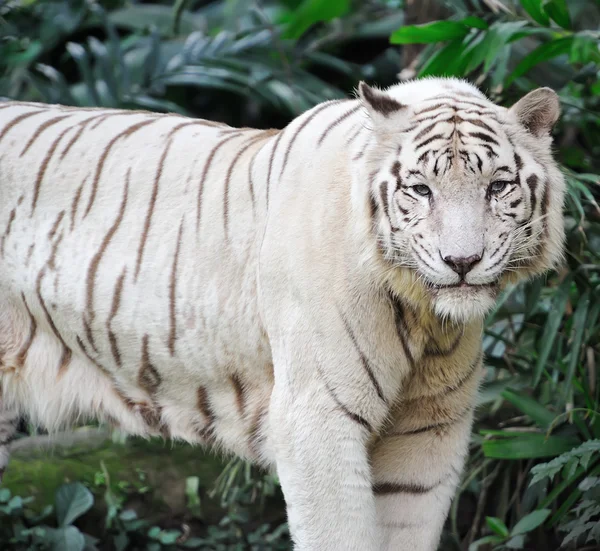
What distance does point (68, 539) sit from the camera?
3.13 m

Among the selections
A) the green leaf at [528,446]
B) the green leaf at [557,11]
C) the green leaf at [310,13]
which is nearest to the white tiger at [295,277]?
the green leaf at [528,446]

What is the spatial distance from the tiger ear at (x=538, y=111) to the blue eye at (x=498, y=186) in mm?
162

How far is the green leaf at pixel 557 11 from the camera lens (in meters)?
3.11

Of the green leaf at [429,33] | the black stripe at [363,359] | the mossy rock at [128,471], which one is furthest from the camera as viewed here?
the mossy rock at [128,471]

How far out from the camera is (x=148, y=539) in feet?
11.2

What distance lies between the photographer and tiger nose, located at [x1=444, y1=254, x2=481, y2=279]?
6.06 feet

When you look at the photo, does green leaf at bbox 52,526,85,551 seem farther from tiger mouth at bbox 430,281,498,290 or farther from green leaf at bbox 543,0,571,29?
green leaf at bbox 543,0,571,29

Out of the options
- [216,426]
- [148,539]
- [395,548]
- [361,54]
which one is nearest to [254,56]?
[361,54]

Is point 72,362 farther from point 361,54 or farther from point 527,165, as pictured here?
point 361,54

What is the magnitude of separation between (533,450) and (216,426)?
3.63 ft

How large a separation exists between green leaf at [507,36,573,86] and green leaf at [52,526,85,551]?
2046 mm

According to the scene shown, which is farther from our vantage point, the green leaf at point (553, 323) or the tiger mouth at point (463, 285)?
the green leaf at point (553, 323)

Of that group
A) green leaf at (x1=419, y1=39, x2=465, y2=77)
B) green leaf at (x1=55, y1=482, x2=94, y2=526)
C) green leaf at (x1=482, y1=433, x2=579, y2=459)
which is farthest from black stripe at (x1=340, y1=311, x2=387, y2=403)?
green leaf at (x1=55, y1=482, x2=94, y2=526)

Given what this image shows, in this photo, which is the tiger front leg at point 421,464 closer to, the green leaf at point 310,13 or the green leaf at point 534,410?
the green leaf at point 534,410
